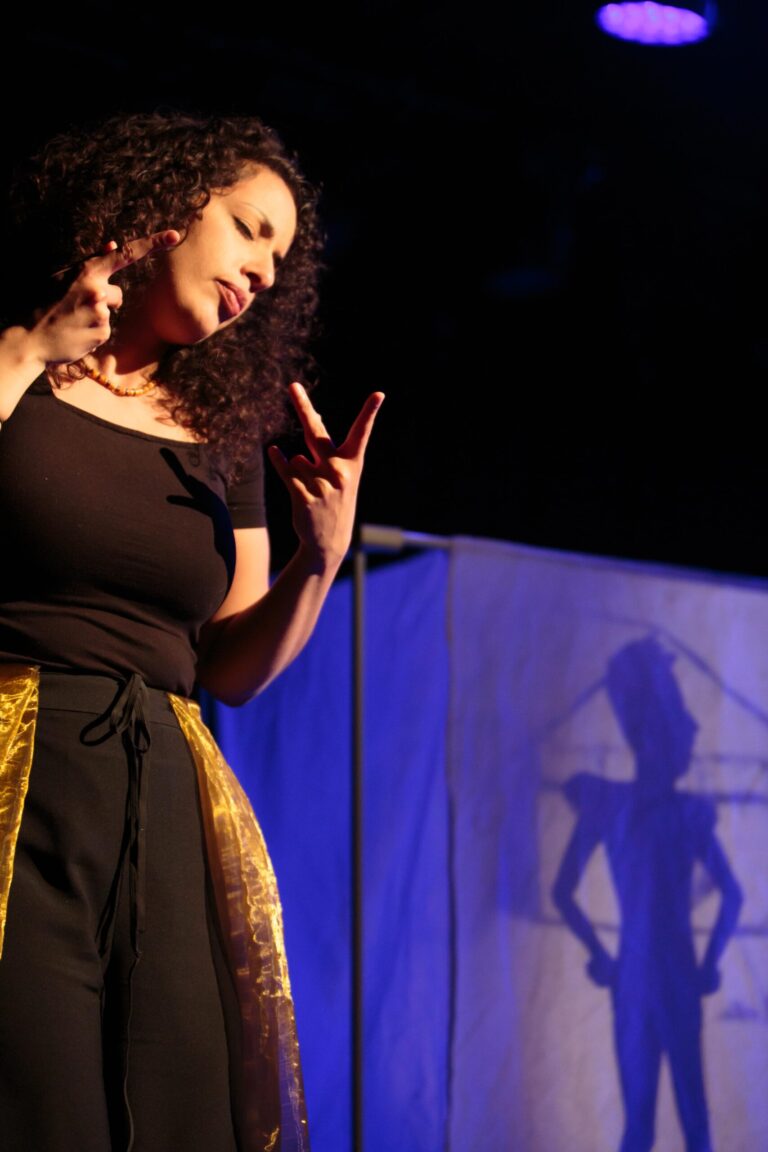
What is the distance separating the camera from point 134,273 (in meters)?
1.39

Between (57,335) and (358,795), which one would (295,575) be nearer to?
(57,335)

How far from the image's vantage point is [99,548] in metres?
1.19

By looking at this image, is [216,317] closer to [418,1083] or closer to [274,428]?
[274,428]

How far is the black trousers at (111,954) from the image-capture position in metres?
1.03

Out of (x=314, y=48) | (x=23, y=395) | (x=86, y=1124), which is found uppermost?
(x=314, y=48)

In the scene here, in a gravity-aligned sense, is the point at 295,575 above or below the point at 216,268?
below

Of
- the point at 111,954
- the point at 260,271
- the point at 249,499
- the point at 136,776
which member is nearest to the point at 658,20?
the point at 260,271

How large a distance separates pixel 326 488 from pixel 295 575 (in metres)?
0.10

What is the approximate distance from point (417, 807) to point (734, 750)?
65cm

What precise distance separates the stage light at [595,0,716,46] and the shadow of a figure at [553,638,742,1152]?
4.50ft

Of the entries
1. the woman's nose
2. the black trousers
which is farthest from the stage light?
the black trousers

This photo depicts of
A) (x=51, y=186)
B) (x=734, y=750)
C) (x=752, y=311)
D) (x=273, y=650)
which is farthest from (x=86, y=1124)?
(x=752, y=311)

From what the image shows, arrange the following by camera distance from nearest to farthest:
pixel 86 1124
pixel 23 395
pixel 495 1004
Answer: pixel 86 1124
pixel 23 395
pixel 495 1004

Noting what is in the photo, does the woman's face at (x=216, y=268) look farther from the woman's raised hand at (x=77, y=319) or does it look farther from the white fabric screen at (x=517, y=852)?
the white fabric screen at (x=517, y=852)
